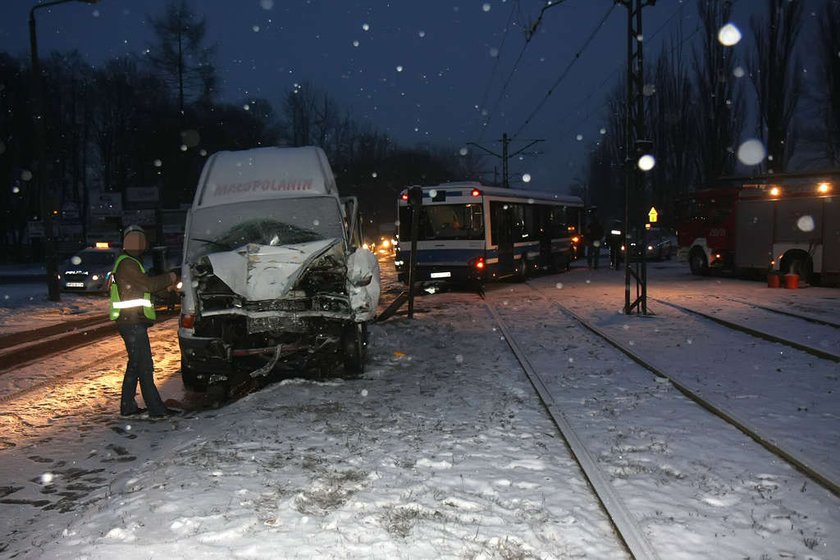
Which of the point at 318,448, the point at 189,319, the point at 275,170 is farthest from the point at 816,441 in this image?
the point at 275,170

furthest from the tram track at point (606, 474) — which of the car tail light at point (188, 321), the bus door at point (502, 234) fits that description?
the bus door at point (502, 234)

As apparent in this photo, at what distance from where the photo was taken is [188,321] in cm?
781

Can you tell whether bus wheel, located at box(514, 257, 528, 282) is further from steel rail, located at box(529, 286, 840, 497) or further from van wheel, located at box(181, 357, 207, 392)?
van wheel, located at box(181, 357, 207, 392)

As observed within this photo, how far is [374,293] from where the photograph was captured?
865cm

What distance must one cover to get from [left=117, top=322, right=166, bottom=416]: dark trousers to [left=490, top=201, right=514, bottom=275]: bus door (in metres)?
14.0

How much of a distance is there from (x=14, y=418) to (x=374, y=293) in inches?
166

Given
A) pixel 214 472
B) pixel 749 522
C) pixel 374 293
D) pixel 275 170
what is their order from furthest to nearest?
pixel 275 170 < pixel 374 293 < pixel 214 472 < pixel 749 522

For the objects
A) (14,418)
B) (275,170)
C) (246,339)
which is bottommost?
(14,418)

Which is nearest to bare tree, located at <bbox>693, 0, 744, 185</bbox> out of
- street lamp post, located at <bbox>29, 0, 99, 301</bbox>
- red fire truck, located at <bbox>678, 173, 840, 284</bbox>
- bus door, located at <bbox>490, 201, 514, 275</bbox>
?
red fire truck, located at <bbox>678, 173, 840, 284</bbox>

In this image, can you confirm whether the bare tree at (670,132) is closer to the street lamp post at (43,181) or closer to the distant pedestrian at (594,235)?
the distant pedestrian at (594,235)

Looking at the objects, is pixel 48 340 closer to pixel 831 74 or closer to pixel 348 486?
pixel 348 486

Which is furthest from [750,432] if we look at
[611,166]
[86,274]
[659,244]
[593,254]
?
[611,166]

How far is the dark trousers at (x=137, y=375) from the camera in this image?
23.5 feet

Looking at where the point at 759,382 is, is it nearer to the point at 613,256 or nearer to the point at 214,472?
the point at 214,472
